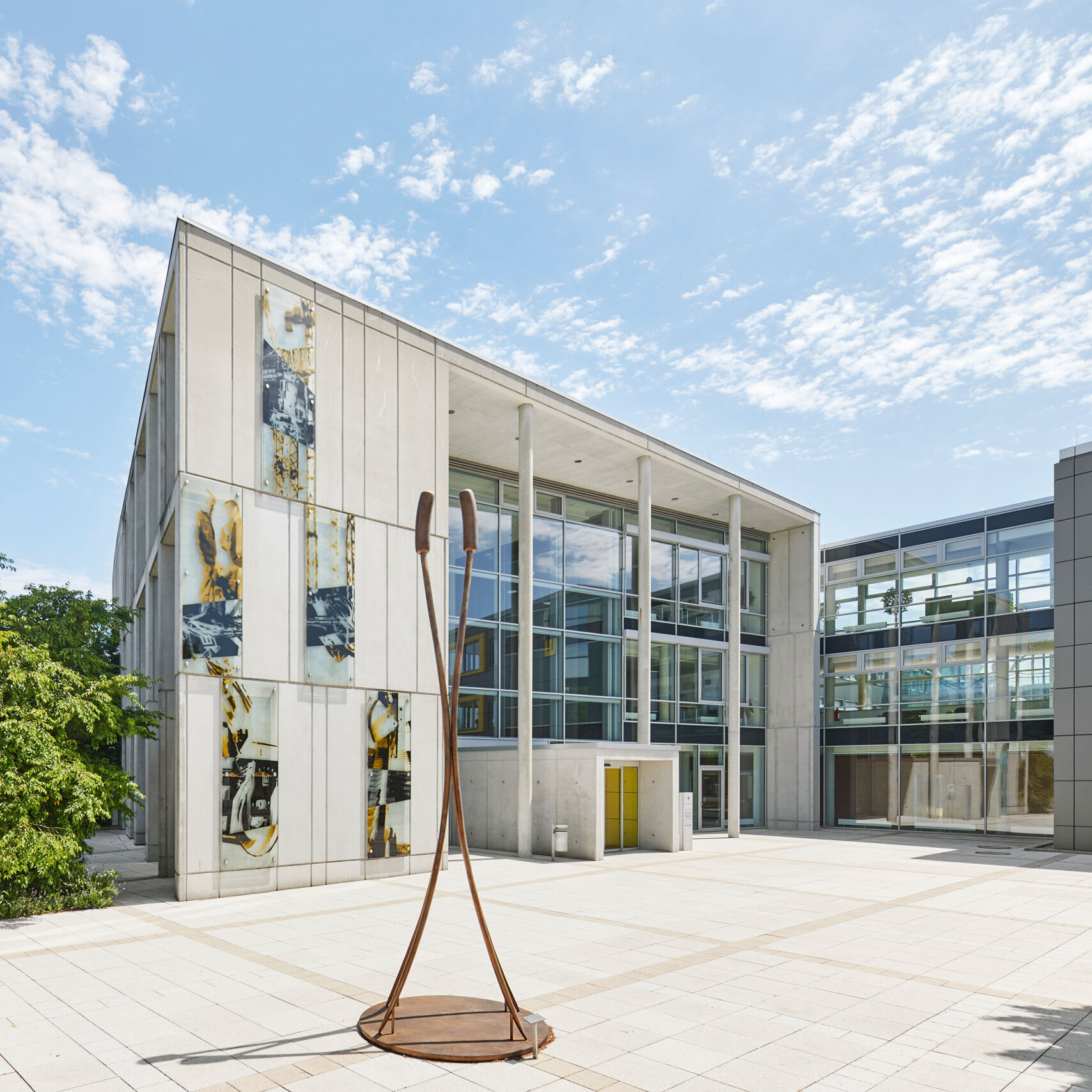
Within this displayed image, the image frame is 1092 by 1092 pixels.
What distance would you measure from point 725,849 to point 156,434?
16615mm

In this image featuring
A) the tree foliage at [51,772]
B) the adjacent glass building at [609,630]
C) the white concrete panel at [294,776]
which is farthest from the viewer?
the adjacent glass building at [609,630]

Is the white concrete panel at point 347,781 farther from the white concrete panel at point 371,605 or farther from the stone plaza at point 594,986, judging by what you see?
the stone plaza at point 594,986

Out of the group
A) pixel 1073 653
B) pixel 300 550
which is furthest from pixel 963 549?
pixel 300 550

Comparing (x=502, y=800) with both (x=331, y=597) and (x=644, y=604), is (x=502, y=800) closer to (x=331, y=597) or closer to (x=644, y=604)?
(x=644, y=604)

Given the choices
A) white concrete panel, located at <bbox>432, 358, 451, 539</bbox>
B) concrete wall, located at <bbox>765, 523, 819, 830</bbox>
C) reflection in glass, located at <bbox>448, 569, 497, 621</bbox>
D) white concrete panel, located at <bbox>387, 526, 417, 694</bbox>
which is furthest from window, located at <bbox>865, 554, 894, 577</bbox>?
white concrete panel, located at <bbox>387, 526, 417, 694</bbox>

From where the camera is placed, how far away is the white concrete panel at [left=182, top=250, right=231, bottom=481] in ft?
Result: 47.5

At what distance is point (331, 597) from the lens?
15.9m

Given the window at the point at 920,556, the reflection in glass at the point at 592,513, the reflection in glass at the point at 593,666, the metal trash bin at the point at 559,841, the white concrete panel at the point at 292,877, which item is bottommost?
the metal trash bin at the point at 559,841

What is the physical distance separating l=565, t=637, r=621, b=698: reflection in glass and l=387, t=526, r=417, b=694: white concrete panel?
901 cm

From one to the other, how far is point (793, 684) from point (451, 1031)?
2596 cm

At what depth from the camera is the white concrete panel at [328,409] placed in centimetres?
1614

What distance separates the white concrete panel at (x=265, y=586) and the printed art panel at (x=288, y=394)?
0.43m

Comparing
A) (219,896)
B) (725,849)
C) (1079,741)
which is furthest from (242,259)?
(1079,741)

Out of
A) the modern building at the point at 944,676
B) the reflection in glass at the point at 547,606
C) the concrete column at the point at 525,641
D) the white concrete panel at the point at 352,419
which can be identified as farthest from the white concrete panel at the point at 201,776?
the modern building at the point at 944,676
